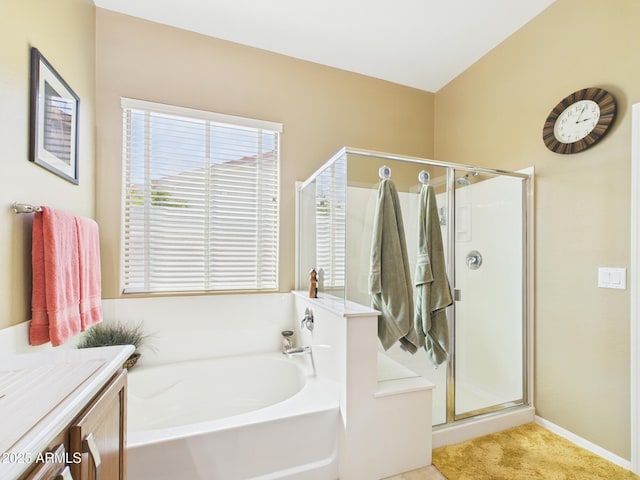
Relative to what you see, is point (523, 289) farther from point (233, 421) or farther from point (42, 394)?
point (42, 394)

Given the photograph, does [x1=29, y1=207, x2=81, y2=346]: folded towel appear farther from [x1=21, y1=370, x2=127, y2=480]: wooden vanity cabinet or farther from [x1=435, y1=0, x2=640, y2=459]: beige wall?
[x1=435, y1=0, x2=640, y2=459]: beige wall

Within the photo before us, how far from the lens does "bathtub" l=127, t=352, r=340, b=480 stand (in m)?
1.23

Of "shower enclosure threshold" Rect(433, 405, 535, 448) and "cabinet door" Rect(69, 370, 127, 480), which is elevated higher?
"cabinet door" Rect(69, 370, 127, 480)

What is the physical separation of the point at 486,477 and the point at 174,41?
331 cm

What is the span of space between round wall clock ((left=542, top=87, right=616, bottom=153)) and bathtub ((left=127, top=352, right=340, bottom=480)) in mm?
2003

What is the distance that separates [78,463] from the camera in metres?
0.63

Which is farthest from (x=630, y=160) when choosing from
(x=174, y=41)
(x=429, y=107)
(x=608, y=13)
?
(x=174, y=41)

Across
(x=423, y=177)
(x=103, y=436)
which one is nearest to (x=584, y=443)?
(x=423, y=177)

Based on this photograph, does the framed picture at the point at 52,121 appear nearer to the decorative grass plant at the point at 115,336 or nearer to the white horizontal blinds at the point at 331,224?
the decorative grass plant at the point at 115,336

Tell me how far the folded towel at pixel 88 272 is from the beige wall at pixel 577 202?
274cm

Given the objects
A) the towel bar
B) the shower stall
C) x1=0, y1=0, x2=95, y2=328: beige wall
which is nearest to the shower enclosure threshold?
the shower stall

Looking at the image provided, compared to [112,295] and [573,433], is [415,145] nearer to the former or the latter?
[573,433]

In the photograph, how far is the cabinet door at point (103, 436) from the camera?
0.64 meters

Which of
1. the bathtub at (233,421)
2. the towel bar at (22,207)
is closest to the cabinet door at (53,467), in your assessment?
the bathtub at (233,421)
